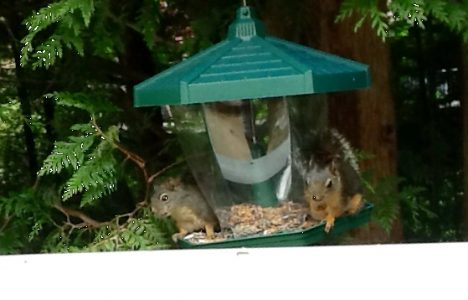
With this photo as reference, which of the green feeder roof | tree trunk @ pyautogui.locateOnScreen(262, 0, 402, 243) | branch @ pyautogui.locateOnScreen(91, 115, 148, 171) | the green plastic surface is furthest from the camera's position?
tree trunk @ pyautogui.locateOnScreen(262, 0, 402, 243)

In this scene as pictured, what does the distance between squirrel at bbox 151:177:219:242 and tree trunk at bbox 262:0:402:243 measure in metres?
0.38

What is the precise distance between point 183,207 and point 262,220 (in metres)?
0.13

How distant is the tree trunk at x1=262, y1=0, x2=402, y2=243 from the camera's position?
1554mm

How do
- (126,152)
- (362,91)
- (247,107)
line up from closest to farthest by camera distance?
(247,107) → (126,152) → (362,91)

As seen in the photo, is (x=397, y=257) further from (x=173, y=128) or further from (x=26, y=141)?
(x=26, y=141)

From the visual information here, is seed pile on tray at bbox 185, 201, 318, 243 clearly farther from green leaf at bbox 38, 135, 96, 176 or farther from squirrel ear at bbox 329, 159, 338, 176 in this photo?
green leaf at bbox 38, 135, 96, 176

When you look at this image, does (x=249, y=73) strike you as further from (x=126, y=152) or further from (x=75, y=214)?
(x=75, y=214)

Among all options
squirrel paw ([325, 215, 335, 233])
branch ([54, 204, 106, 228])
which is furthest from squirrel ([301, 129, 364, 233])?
branch ([54, 204, 106, 228])

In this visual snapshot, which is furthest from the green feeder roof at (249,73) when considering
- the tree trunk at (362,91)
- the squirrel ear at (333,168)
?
the tree trunk at (362,91)

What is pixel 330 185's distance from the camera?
1.19m

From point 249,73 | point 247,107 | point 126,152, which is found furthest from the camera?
point 126,152

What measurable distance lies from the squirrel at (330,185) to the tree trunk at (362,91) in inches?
11.7

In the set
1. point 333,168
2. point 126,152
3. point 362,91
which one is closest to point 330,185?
point 333,168

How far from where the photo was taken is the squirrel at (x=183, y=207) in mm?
1235
